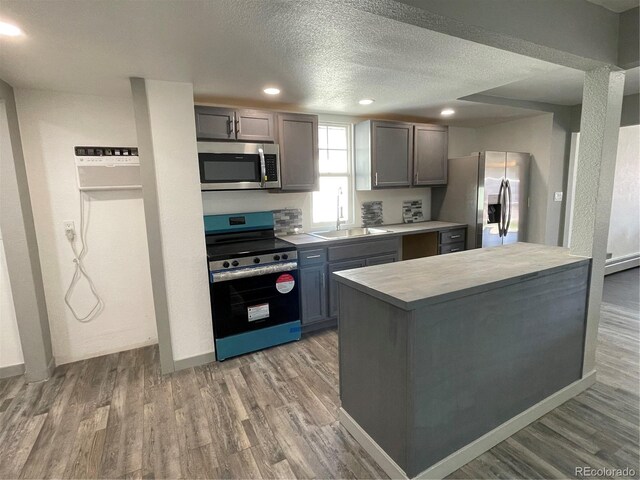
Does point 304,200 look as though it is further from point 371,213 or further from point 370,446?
point 370,446

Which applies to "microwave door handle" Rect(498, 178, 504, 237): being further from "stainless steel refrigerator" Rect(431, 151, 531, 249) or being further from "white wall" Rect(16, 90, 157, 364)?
"white wall" Rect(16, 90, 157, 364)

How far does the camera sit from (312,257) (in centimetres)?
318

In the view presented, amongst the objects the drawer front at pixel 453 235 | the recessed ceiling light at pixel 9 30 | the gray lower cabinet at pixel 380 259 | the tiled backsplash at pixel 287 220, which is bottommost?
the gray lower cabinet at pixel 380 259

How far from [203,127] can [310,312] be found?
6.49 ft

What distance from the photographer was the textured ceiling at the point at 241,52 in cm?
159

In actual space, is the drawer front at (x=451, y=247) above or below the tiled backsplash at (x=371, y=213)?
below

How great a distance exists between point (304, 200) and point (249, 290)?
136cm

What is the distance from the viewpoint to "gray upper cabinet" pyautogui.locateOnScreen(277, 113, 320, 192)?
324 cm

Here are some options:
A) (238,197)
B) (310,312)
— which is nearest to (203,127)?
(238,197)

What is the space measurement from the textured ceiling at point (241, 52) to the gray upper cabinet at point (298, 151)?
0.89 ft

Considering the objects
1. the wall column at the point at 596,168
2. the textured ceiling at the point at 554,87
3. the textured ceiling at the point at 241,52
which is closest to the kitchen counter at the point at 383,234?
the textured ceiling at the point at 241,52

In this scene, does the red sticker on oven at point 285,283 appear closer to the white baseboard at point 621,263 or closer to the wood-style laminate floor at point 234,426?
the wood-style laminate floor at point 234,426

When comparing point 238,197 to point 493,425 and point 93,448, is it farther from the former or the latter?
point 493,425

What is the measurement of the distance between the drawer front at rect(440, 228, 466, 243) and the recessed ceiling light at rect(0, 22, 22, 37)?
3.97 metres
